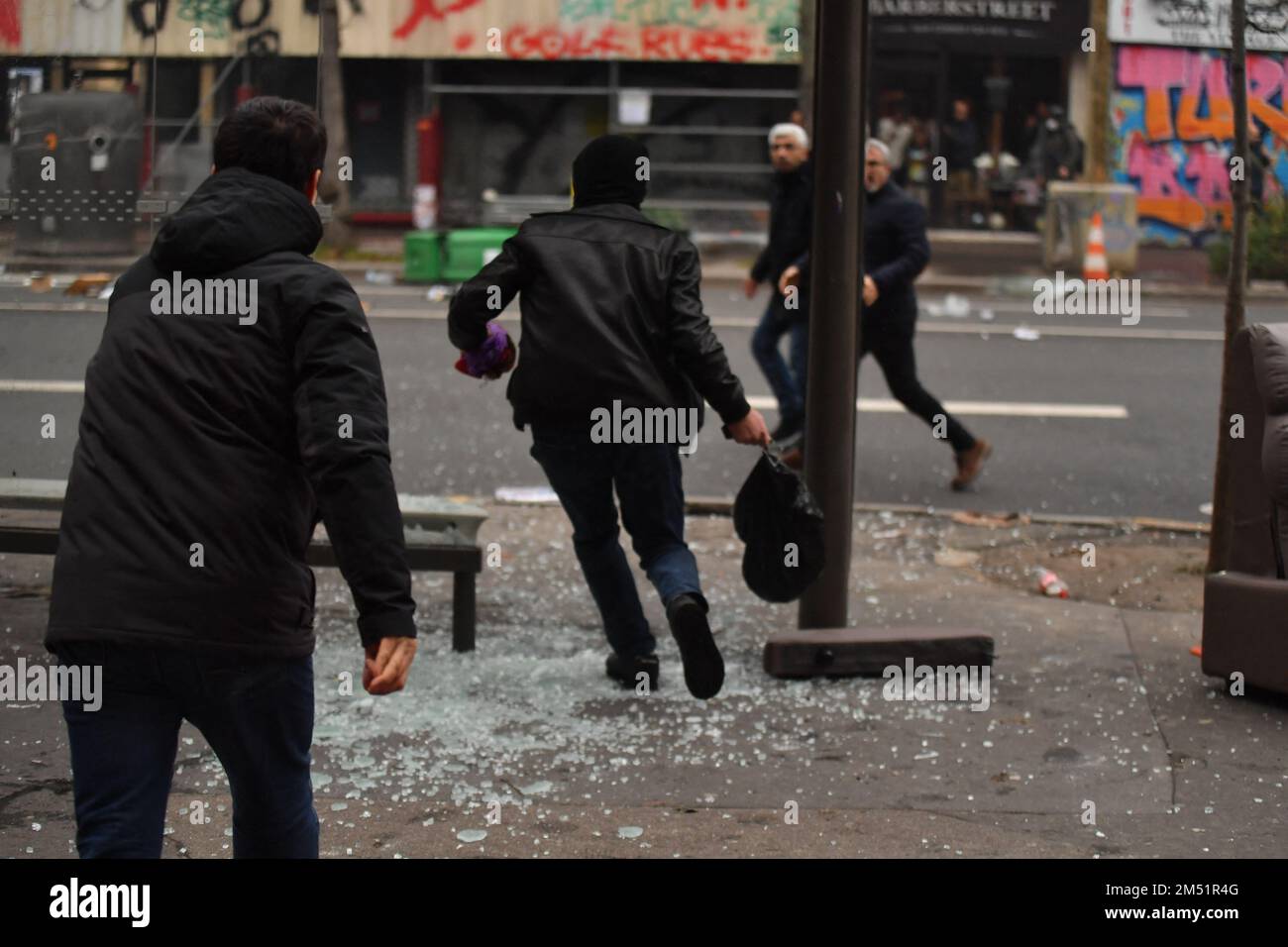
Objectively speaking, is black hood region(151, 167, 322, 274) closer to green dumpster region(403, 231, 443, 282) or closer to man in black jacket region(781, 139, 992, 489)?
man in black jacket region(781, 139, 992, 489)

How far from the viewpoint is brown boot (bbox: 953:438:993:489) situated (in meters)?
9.40

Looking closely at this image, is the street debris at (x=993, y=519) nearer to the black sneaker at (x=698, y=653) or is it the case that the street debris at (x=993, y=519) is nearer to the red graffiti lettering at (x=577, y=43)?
the black sneaker at (x=698, y=653)

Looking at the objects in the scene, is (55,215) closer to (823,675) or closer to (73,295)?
(73,295)

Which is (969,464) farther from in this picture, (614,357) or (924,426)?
(614,357)

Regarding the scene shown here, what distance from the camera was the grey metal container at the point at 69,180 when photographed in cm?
623

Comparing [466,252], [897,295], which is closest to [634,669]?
[897,295]

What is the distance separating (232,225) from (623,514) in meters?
2.55

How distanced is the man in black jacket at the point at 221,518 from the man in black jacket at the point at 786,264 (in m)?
6.05

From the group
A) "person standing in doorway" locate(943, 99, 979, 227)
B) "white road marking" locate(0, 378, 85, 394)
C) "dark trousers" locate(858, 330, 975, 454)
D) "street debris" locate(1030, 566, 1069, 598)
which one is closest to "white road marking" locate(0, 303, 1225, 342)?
"dark trousers" locate(858, 330, 975, 454)

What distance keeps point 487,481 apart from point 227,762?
6146 millimetres

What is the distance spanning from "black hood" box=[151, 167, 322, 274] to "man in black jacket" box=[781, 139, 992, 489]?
5.90m

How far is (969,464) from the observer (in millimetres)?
9406

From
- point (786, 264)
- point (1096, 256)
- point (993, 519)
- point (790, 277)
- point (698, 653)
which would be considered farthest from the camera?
point (1096, 256)
